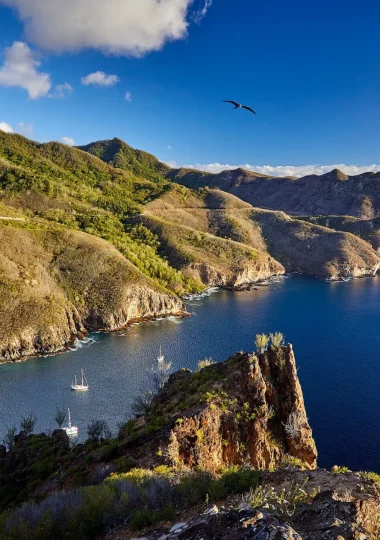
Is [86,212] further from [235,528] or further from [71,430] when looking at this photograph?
[235,528]

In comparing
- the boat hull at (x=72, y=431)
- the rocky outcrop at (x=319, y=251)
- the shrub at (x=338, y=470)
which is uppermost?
the rocky outcrop at (x=319, y=251)

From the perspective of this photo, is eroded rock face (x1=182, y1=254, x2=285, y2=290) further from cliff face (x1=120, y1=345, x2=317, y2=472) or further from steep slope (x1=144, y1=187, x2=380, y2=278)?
cliff face (x1=120, y1=345, x2=317, y2=472)

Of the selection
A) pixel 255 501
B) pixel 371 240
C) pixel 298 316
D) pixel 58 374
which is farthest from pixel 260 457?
pixel 371 240

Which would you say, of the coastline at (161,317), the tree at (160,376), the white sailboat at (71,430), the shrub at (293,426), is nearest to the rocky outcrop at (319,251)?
the coastline at (161,317)

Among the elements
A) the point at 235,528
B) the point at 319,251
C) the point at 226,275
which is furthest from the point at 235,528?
the point at 319,251

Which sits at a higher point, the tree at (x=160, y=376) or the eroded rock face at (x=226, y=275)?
the eroded rock face at (x=226, y=275)

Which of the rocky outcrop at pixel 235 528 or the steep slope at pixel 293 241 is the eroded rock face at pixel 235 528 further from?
the steep slope at pixel 293 241

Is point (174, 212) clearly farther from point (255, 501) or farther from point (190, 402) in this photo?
point (255, 501)
